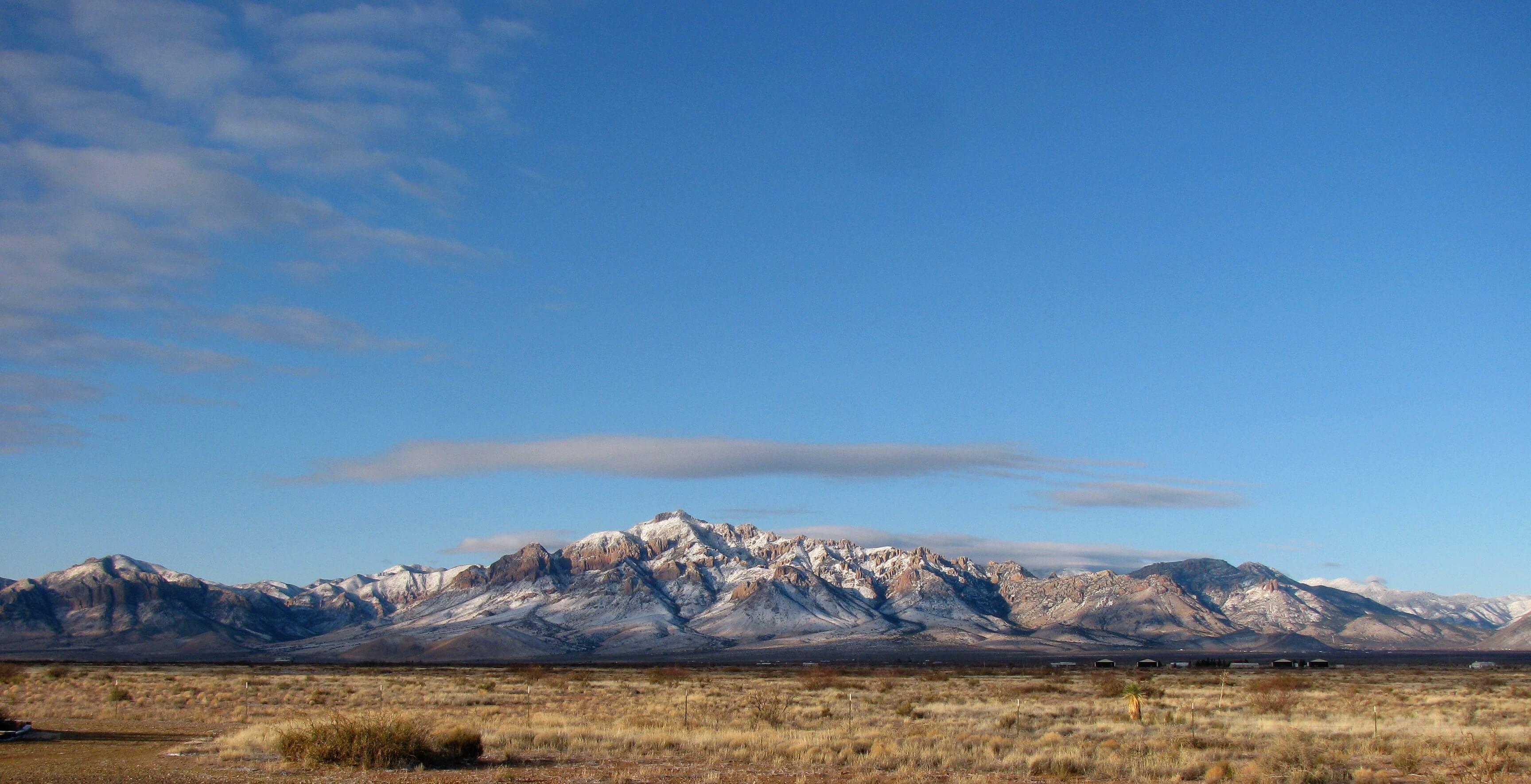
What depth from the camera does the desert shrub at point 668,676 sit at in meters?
72.6

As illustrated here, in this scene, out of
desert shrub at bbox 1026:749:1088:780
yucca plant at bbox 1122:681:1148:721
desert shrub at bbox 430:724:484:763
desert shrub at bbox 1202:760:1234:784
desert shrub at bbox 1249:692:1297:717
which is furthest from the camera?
desert shrub at bbox 1249:692:1297:717

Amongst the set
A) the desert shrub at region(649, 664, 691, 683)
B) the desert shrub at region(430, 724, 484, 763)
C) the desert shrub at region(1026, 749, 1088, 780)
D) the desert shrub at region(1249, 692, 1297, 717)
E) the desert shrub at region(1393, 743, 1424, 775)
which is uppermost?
the desert shrub at region(430, 724, 484, 763)

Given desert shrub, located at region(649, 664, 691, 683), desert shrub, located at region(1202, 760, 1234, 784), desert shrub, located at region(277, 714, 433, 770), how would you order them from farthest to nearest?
desert shrub, located at region(649, 664, 691, 683), desert shrub, located at region(277, 714, 433, 770), desert shrub, located at region(1202, 760, 1234, 784)

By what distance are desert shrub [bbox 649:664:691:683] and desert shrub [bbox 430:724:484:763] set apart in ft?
148

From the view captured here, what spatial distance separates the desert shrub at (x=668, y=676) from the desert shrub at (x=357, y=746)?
154 feet

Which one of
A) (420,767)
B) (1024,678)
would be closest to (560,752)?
(420,767)

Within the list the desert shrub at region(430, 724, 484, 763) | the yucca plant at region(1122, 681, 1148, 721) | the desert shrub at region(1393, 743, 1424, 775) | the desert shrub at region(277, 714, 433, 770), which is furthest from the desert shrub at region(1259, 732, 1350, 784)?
the desert shrub at region(277, 714, 433, 770)

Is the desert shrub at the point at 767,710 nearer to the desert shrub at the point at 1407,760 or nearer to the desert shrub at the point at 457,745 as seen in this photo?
the desert shrub at the point at 457,745

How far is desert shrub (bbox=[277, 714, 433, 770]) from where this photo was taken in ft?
75.7

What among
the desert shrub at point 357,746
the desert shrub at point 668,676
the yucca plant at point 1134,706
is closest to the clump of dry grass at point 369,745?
the desert shrub at point 357,746

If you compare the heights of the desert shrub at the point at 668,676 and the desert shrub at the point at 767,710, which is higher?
the desert shrub at the point at 767,710

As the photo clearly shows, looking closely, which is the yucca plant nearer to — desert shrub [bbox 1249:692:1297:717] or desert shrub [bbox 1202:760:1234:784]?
desert shrub [bbox 1249:692:1297:717]

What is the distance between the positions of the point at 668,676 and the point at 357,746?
191ft

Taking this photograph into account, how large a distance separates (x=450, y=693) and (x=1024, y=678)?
43244 millimetres
